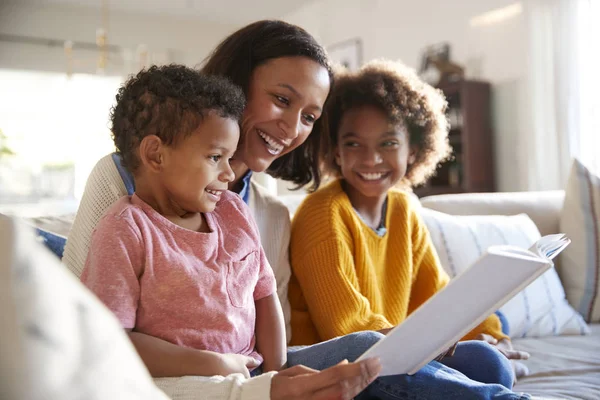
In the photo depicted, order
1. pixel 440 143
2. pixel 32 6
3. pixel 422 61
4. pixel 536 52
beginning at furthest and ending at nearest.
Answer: pixel 32 6, pixel 422 61, pixel 536 52, pixel 440 143

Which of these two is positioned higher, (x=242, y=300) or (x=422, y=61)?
(x=422, y=61)

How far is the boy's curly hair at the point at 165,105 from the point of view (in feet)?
3.22

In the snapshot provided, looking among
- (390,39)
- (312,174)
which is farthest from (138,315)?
(390,39)

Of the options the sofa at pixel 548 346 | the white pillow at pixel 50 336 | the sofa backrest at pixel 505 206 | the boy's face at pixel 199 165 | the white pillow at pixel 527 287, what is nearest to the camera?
the white pillow at pixel 50 336

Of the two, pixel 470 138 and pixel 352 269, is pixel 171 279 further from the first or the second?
pixel 470 138

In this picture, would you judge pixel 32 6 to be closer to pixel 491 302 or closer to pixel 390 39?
pixel 390 39

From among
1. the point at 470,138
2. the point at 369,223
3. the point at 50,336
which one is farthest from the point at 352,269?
the point at 470,138

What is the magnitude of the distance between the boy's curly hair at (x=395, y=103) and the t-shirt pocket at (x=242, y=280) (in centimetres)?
66

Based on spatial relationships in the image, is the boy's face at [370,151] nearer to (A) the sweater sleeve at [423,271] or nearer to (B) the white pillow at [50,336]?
(A) the sweater sleeve at [423,271]

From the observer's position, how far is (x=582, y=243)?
219 cm

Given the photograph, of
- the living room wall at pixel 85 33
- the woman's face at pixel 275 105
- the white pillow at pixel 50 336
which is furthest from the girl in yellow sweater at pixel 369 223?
the living room wall at pixel 85 33

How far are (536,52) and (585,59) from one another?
393 mm

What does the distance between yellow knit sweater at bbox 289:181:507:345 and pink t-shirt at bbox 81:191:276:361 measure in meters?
0.36

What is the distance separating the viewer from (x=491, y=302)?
0.84m
